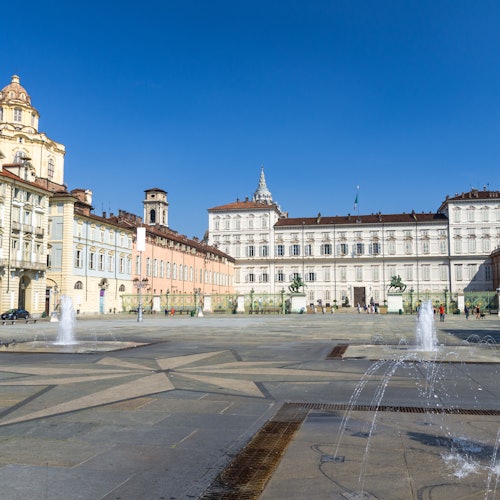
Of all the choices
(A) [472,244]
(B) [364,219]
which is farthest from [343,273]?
(A) [472,244]

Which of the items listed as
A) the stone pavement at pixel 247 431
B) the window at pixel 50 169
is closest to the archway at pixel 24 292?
the window at pixel 50 169

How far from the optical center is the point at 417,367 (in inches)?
473

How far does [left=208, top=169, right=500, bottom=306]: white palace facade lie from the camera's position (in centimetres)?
8350

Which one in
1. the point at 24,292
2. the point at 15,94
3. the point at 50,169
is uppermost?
the point at 15,94

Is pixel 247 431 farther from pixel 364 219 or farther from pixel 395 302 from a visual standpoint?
pixel 364 219

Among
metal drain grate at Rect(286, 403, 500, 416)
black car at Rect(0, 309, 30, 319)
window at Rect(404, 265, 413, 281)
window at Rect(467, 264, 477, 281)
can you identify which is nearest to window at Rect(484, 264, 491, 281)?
window at Rect(467, 264, 477, 281)

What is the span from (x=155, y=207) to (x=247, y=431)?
9025 cm

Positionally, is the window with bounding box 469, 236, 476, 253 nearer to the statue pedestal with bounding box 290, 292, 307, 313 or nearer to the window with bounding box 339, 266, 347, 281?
the window with bounding box 339, 266, 347, 281

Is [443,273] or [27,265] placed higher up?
[443,273]

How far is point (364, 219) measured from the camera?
90812 mm

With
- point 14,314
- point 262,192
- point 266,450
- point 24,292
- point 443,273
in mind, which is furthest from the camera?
point 262,192

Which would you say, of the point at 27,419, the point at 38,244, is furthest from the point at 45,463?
the point at 38,244

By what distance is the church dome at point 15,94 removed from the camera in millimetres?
59069

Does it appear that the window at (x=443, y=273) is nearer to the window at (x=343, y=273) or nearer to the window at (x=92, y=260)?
the window at (x=343, y=273)
